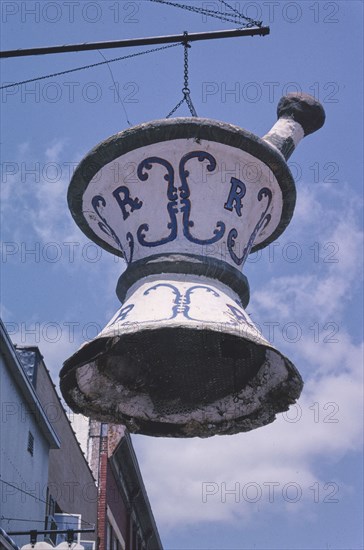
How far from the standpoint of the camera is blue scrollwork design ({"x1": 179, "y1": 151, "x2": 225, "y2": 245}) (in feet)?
15.4

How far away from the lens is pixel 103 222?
5105mm

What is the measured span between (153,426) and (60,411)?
14.0 metres

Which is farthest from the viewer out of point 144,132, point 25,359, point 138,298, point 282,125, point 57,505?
point 57,505

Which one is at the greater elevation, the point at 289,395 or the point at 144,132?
the point at 144,132

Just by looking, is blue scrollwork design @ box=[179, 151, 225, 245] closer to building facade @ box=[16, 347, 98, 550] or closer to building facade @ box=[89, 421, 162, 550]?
building facade @ box=[16, 347, 98, 550]

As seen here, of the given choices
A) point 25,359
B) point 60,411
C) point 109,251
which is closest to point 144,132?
point 109,251

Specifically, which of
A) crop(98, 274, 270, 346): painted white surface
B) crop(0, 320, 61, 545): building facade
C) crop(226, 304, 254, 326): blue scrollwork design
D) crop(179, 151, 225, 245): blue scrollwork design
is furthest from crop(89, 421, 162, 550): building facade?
crop(226, 304, 254, 326): blue scrollwork design

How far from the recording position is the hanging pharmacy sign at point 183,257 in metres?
4.60

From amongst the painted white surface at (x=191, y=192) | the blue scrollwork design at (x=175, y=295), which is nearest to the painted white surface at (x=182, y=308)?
the blue scrollwork design at (x=175, y=295)

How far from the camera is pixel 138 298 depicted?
442 cm

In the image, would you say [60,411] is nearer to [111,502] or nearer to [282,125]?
[111,502]

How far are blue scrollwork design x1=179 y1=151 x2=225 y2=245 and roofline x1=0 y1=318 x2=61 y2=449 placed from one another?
9179mm

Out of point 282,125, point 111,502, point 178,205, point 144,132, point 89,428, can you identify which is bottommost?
point 178,205

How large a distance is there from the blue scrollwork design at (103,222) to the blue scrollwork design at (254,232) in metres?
0.66
